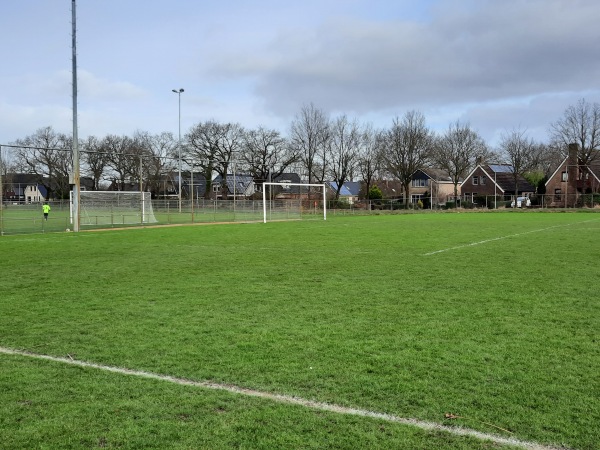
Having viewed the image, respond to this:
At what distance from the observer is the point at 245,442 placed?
339 cm

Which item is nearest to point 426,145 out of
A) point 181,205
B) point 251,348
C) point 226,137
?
point 226,137

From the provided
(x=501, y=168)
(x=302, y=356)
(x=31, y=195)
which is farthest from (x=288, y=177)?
(x=302, y=356)

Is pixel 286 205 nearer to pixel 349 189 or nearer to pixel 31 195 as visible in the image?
pixel 31 195

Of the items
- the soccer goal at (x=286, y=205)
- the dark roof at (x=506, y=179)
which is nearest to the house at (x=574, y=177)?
the dark roof at (x=506, y=179)

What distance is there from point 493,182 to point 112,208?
61.4m

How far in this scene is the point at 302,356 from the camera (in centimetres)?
520

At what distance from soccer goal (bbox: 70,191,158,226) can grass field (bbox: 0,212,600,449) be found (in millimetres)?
21549

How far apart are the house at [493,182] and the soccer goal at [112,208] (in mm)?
56332

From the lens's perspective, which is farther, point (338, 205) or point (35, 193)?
point (338, 205)

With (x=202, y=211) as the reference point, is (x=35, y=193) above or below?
above

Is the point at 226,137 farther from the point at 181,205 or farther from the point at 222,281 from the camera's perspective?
the point at 222,281

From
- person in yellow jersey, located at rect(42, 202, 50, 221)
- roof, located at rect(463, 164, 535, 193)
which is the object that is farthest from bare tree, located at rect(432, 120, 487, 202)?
person in yellow jersey, located at rect(42, 202, 50, 221)

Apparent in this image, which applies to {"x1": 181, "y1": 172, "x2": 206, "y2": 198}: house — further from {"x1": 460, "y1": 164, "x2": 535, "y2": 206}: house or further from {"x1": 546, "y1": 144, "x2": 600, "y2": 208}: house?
{"x1": 546, "y1": 144, "x2": 600, "y2": 208}: house

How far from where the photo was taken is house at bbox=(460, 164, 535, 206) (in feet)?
258
